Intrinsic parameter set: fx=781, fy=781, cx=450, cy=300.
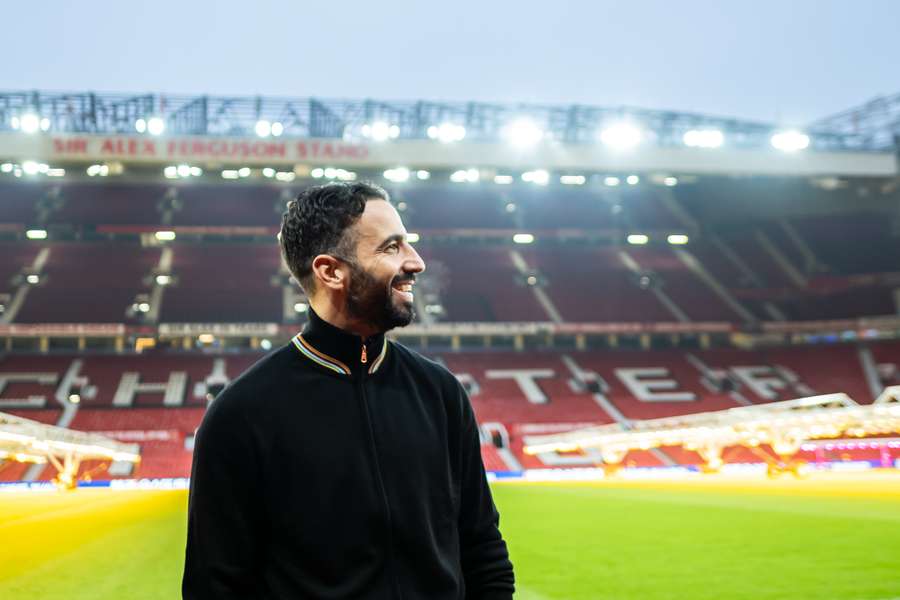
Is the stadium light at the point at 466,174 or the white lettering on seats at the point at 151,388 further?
the stadium light at the point at 466,174

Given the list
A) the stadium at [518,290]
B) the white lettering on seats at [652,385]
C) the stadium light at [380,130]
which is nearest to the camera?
the stadium at [518,290]

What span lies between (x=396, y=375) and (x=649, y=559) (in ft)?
18.8

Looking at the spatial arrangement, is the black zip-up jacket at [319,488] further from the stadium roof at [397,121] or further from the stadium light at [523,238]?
the stadium light at [523,238]

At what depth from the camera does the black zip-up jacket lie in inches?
93.0

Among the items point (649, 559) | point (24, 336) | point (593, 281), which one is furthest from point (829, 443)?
point (24, 336)

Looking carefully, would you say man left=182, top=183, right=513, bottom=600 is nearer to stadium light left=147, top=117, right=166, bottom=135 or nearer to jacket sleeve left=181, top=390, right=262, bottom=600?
jacket sleeve left=181, top=390, right=262, bottom=600

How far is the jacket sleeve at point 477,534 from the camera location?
107 inches

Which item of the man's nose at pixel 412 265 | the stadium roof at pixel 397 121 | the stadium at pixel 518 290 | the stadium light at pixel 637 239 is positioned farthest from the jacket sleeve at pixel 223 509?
the stadium light at pixel 637 239

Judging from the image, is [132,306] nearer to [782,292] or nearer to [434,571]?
[782,292]

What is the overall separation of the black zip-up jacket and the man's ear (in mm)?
150

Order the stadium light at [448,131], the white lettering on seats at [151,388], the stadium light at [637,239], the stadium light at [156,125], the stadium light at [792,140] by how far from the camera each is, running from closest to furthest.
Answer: the stadium light at [156,125] < the white lettering on seats at [151,388] < the stadium light at [448,131] < the stadium light at [792,140] < the stadium light at [637,239]

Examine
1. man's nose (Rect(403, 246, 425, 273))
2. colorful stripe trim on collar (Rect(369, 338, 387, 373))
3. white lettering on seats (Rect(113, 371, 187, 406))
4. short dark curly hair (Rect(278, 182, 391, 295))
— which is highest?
short dark curly hair (Rect(278, 182, 391, 295))

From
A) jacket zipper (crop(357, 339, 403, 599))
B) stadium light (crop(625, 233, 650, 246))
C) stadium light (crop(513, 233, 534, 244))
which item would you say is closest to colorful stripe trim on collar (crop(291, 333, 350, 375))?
jacket zipper (crop(357, 339, 403, 599))

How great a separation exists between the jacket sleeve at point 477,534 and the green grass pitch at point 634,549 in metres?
3.57
